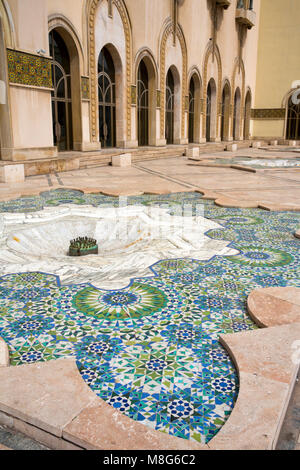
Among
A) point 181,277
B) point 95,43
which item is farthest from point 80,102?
point 181,277

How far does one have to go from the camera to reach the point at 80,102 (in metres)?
9.04

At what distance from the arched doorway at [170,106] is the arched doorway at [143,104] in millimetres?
1628

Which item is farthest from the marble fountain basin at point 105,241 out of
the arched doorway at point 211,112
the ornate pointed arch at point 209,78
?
the arched doorway at point 211,112

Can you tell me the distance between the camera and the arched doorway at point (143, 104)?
11953 mm

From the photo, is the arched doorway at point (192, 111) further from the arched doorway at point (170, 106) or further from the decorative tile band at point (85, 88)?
the decorative tile band at point (85, 88)

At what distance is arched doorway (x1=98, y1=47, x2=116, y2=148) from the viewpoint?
1023cm

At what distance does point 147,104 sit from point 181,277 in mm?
11018

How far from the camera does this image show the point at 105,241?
3492 millimetres

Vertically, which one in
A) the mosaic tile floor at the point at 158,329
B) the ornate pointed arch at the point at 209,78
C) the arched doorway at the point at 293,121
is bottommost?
the mosaic tile floor at the point at 158,329

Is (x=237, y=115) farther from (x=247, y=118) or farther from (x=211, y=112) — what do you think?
(x=211, y=112)

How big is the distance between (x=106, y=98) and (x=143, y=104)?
2.00 meters

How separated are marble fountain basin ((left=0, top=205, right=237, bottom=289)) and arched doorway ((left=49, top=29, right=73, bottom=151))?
5.77 m

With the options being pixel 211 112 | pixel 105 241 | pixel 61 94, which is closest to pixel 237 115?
pixel 211 112
